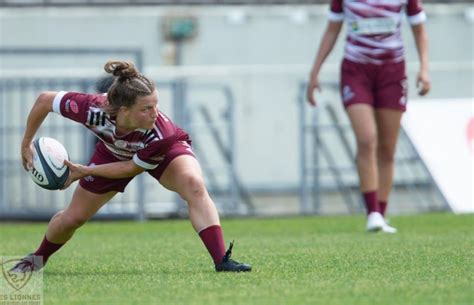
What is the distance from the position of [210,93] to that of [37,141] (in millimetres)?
7957

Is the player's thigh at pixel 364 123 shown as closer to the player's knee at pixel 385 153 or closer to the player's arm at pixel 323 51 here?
the player's knee at pixel 385 153

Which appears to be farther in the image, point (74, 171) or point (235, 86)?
point (235, 86)

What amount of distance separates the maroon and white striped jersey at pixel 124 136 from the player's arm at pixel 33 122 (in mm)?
68

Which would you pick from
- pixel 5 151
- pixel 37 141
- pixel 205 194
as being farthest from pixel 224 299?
pixel 5 151

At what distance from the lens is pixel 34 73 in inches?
565

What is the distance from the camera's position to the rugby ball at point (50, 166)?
6.75 m

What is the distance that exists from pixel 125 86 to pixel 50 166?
59 cm

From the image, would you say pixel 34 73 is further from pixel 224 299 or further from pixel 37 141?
pixel 224 299

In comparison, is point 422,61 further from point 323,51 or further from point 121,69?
point 121,69

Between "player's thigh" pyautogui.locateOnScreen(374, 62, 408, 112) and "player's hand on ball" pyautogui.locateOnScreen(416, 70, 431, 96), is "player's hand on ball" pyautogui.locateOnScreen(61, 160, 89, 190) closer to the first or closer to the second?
"player's thigh" pyautogui.locateOnScreen(374, 62, 408, 112)

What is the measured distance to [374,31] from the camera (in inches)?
382

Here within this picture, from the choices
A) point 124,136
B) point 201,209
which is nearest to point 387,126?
point 201,209

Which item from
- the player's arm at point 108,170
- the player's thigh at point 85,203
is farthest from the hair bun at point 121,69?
the player's thigh at point 85,203

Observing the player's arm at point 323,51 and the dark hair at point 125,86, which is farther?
the player's arm at point 323,51
